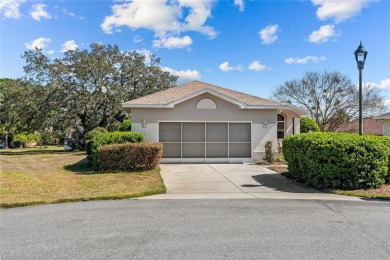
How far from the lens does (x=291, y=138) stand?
11.9 metres

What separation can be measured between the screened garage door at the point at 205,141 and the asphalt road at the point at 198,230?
8528 millimetres

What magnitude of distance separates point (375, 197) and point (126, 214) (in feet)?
21.1

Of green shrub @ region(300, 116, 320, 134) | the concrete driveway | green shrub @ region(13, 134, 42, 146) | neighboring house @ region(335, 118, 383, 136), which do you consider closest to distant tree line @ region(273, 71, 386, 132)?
neighboring house @ region(335, 118, 383, 136)

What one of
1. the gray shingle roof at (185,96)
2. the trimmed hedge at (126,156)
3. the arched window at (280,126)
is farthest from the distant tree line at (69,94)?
the trimmed hedge at (126,156)

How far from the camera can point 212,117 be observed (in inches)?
637

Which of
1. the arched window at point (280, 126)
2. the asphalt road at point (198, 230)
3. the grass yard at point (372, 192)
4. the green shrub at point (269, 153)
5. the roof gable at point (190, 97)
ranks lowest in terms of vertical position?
the asphalt road at point (198, 230)

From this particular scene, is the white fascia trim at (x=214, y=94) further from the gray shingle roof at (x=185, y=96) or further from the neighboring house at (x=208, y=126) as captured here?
the gray shingle roof at (x=185, y=96)

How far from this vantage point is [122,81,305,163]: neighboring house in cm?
1591

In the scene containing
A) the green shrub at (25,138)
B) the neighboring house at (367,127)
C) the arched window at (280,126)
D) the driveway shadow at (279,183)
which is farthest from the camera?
the green shrub at (25,138)

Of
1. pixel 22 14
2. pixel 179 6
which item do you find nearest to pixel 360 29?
pixel 179 6

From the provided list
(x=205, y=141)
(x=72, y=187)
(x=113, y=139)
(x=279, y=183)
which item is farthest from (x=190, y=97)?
(x=72, y=187)

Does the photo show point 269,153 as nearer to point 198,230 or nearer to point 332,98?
point 198,230

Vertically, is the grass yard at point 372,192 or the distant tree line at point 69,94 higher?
the distant tree line at point 69,94

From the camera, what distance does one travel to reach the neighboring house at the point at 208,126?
15914mm
